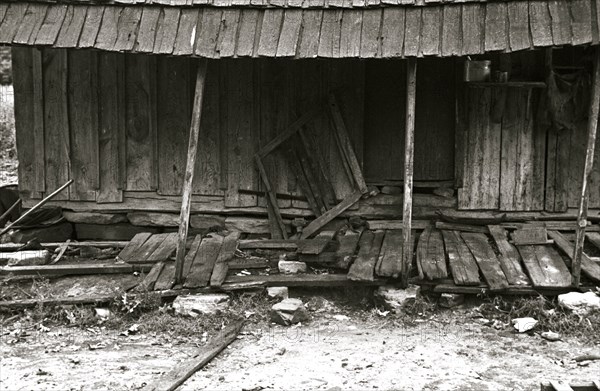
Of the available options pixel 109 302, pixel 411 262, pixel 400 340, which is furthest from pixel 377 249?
pixel 109 302

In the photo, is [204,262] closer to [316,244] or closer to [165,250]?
[165,250]

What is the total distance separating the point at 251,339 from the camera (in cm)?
793

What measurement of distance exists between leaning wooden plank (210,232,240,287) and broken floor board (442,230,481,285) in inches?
101

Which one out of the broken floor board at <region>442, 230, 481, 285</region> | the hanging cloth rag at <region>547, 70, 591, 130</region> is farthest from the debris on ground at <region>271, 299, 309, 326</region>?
the hanging cloth rag at <region>547, 70, 591, 130</region>

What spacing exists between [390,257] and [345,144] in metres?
1.91

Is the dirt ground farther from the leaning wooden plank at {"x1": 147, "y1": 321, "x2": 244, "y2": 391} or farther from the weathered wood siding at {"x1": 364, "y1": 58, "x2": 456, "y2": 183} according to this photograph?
the weathered wood siding at {"x1": 364, "y1": 58, "x2": 456, "y2": 183}

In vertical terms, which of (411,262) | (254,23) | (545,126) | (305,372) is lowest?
(305,372)

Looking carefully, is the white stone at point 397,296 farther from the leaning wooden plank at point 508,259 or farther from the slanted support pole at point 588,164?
the slanted support pole at point 588,164

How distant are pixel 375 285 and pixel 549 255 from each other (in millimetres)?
2153

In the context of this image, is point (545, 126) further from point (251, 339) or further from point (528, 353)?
point (251, 339)

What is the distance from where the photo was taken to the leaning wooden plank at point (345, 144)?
10.4 meters

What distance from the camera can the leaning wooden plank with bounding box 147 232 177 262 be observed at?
9.52 meters

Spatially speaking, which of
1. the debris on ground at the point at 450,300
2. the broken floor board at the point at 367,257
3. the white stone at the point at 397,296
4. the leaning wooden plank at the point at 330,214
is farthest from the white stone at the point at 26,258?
the debris on ground at the point at 450,300

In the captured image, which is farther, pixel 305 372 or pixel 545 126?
pixel 545 126
